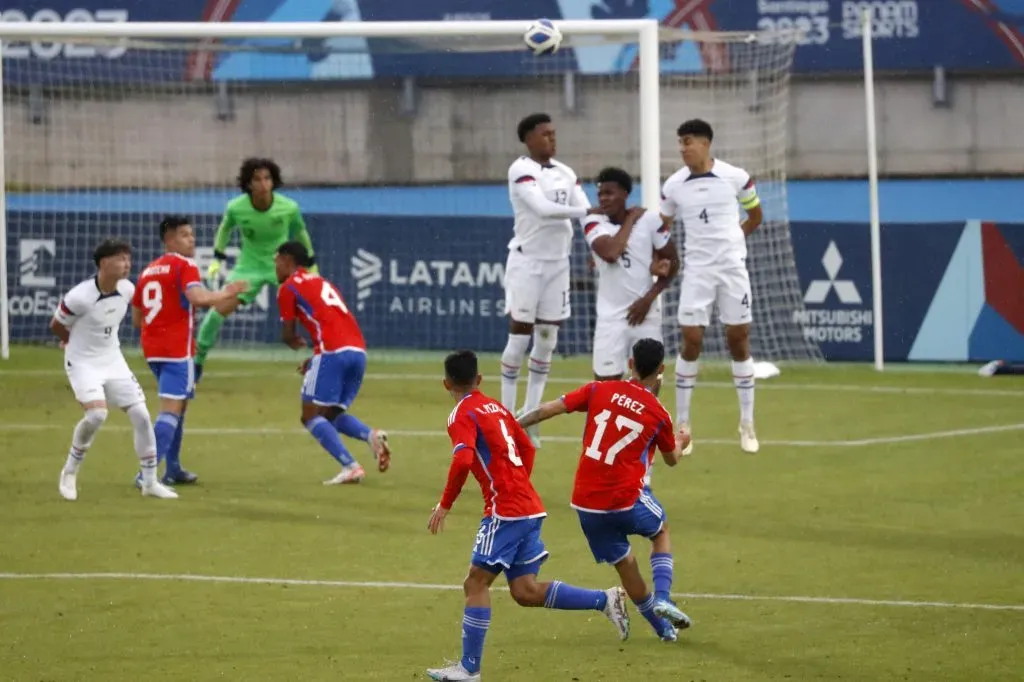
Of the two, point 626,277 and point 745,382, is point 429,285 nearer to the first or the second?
point 745,382

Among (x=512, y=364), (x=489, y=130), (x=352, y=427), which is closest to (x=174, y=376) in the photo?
(x=352, y=427)

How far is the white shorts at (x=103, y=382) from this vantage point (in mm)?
13008

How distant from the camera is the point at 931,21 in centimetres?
2880

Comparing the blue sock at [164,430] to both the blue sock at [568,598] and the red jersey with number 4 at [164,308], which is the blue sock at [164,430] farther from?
the blue sock at [568,598]

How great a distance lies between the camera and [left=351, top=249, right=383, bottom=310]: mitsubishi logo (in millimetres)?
22594

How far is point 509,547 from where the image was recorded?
829 cm

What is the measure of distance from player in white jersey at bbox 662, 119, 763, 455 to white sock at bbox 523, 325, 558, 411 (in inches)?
51.2

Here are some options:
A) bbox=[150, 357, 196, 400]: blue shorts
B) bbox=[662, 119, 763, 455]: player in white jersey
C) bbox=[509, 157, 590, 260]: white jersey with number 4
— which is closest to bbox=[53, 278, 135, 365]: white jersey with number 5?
bbox=[150, 357, 196, 400]: blue shorts

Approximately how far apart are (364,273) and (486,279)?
1.58 m

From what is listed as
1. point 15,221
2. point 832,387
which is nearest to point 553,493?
point 832,387

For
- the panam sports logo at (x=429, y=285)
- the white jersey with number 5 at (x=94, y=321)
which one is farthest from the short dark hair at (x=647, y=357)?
the panam sports logo at (x=429, y=285)

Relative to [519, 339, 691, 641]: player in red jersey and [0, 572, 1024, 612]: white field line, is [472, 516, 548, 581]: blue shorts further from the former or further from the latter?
[0, 572, 1024, 612]: white field line

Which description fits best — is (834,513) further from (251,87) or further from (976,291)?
(251,87)

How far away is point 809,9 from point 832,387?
11.1 metres
